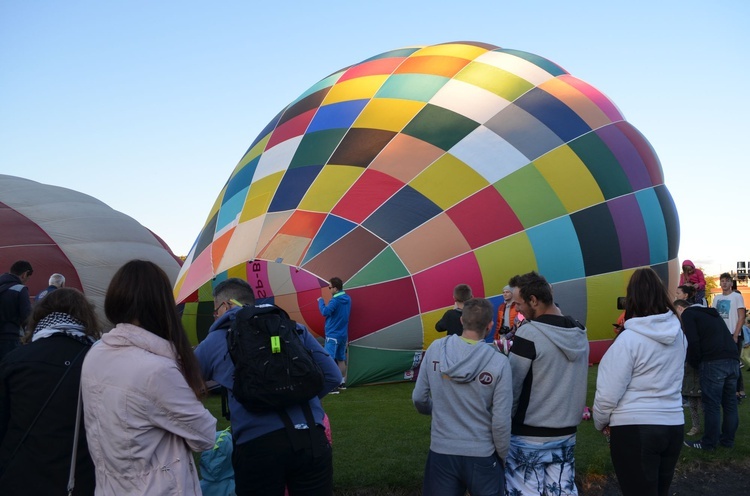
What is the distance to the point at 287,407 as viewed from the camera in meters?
2.66

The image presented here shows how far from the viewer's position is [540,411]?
3.13m

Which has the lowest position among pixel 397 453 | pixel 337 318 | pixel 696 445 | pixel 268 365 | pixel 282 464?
pixel 696 445

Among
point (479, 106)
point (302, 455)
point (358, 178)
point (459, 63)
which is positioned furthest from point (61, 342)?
point (459, 63)

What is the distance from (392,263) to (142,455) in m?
5.17

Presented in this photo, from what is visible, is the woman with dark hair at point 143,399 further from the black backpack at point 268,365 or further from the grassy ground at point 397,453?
the grassy ground at point 397,453

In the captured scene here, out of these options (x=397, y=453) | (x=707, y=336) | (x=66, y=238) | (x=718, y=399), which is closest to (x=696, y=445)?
(x=718, y=399)

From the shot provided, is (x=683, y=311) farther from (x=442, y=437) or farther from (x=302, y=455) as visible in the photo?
(x=302, y=455)

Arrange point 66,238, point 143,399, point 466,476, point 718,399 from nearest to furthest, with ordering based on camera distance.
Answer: point 143,399 → point 466,476 → point 718,399 → point 66,238

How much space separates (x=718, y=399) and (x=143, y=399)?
4.67 metres

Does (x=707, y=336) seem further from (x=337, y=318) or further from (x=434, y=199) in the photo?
(x=337, y=318)

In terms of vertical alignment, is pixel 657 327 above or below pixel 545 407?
above

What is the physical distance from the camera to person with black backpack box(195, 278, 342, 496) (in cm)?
257

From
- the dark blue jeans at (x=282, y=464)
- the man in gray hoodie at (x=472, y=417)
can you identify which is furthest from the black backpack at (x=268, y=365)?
the man in gray hoodie at (x=472, y=417)

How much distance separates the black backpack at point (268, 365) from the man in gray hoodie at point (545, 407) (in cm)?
102
